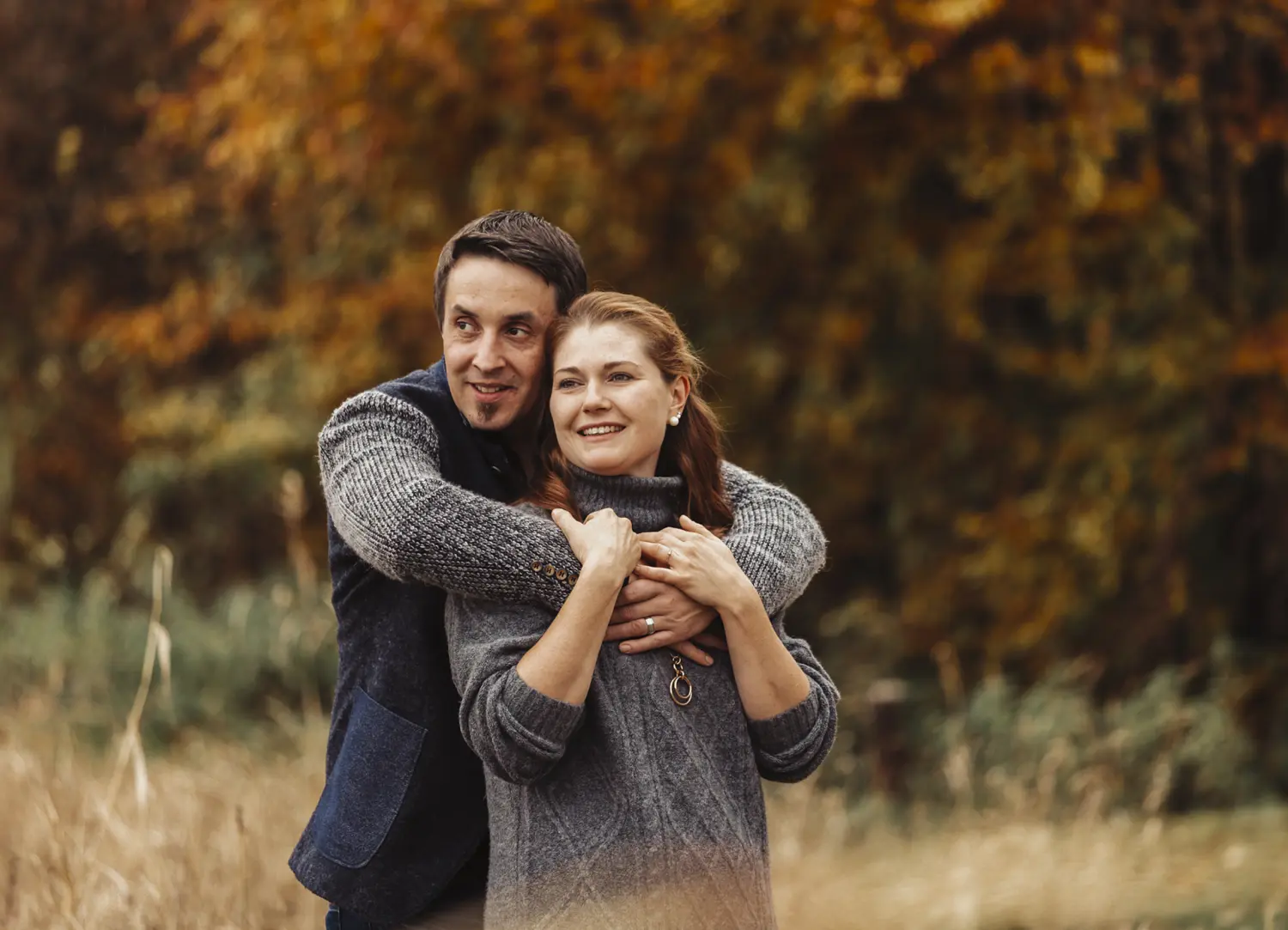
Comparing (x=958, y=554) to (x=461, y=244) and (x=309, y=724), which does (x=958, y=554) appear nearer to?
(x=309, y=724)

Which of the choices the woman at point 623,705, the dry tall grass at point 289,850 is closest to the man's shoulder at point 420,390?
the woman at point 623,705

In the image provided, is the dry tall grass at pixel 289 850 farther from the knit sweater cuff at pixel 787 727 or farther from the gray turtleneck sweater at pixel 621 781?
the knit sweater cuff at pixel 787 727

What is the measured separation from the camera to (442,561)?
2057mm

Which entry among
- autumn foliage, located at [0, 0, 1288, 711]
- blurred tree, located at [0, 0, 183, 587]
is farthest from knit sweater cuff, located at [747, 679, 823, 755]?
blurred tree, located at [0, 0, 183, 587]

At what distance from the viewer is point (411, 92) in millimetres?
6164

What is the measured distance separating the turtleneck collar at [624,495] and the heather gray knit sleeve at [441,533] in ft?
0.34

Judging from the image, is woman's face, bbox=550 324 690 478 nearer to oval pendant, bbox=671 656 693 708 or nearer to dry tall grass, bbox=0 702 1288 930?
oval pendant, bbox=671 656 693 708

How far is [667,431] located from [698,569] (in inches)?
13.5

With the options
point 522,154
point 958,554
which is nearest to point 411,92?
point 522,154

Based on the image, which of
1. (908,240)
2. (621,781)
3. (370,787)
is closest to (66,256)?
(908,240)

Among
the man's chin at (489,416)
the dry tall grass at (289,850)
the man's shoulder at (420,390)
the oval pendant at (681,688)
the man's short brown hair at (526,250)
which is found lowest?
the dry tall grass at (289,850)

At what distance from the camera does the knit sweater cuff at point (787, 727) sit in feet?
6.96

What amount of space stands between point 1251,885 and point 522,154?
4.09 meters

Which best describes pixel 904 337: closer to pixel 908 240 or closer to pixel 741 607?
pixel 908 240
